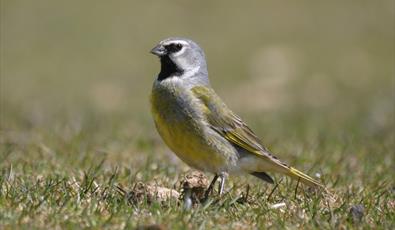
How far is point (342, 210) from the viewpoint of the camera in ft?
20.2

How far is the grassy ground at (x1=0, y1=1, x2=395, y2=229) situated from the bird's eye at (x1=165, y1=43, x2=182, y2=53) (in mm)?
1191

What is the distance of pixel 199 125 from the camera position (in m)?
7.00

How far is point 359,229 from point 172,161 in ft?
11.5

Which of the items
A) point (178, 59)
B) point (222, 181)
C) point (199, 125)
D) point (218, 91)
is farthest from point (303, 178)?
point (218, 91)

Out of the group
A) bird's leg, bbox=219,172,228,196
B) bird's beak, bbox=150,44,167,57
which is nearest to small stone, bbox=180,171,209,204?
bird's leg, bbox=219,172,228,196

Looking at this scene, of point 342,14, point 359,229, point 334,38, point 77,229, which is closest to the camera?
point 77,229

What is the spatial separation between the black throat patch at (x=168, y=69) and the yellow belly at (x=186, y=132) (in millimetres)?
265

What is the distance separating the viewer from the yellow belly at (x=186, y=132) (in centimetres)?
690

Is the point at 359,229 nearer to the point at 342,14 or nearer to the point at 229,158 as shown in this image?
the point at 229,158

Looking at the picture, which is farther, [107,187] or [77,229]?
[107,187]

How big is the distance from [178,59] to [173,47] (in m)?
0.12

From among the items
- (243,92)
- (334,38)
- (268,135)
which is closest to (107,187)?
(268,135)

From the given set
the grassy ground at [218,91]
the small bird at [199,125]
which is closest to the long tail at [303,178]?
the small bird at [199,125]

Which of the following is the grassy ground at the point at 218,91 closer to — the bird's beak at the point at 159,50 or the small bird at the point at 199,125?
the small bird at the point at 199,125
